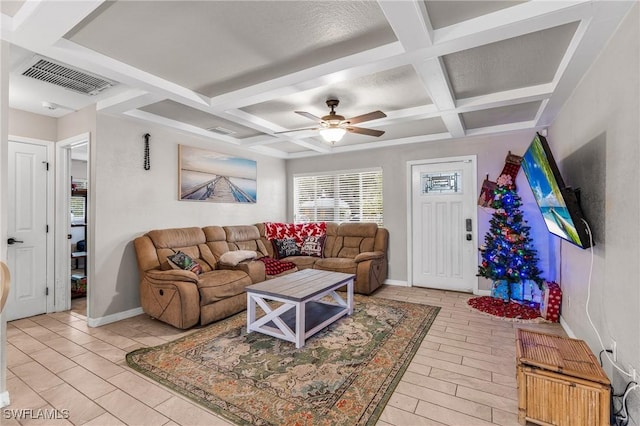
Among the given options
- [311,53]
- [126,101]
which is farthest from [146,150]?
[311,53]

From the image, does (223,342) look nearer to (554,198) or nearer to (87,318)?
(87,318)

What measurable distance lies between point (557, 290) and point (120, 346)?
182 inches

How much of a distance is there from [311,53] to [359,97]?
1.03 meters

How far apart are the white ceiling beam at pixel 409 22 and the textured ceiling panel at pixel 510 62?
1.84 feet

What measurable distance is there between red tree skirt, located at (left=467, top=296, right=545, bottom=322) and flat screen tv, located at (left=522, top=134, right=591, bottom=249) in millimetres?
1404

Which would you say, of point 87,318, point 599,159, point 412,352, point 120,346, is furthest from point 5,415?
point 599,159

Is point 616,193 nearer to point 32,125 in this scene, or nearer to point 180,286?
point 180,286

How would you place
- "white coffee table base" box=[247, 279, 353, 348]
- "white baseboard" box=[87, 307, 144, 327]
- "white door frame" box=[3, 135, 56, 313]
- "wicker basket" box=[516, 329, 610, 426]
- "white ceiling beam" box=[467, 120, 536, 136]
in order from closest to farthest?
"wicker basket" box=[516, 329, 610, 426], "white coffee table base" box=[247, 279, 353, 348], "white baseboard" box=[87, 307, 144, 327], "white door frame" box=[3, 135, 56, 313], "white ceiling beam" box=[467, 120, 536, 136]

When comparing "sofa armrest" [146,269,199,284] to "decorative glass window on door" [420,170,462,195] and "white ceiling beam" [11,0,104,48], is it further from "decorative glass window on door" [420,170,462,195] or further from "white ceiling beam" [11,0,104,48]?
"decorative glass window on door" [420,170,462,195]

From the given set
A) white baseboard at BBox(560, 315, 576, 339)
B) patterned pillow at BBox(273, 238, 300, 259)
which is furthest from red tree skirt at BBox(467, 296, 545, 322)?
patterned pillow at BBox(273, 238, 300, 259)

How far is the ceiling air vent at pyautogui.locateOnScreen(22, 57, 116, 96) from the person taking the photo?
8.55 ft

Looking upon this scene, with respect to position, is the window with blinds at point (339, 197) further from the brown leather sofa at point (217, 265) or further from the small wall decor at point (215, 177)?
the small wall decor at point (215, 177)

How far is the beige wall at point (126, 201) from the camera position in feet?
11.5

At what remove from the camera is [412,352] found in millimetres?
2730
